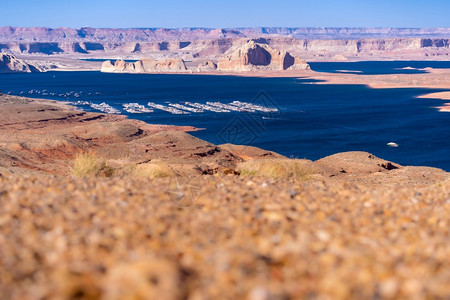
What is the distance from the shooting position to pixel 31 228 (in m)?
5.88

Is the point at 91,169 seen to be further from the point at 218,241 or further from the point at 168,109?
the point at 168,109

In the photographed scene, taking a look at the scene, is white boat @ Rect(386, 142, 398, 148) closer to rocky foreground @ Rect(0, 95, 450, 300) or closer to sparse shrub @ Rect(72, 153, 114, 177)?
sparse shrub @ Rect(72, 153, 114, 177)

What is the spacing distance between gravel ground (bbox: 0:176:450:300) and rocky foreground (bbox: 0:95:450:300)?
1 cm

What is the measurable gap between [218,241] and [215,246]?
0.76ft

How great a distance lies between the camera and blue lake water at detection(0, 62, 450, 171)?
55.5 metres

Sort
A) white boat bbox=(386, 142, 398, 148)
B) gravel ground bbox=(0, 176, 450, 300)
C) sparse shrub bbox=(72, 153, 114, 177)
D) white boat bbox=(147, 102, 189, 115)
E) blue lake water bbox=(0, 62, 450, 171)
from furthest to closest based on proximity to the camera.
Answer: white boat bbox=(147, 102, 189, 115)
white boat bbox=(386, 142, 398, 148)
blue lake water bbox=(0, 62, 450, 171)
sparse shrub bbox=(72, 153, 114, 177)
gravel ground bbox=(0, 176, 450, 300)

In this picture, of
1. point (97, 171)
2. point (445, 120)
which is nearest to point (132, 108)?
point (445, 120)

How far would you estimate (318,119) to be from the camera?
78188mm

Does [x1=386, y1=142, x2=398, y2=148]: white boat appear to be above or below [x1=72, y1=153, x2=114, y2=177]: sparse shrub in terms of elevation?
below

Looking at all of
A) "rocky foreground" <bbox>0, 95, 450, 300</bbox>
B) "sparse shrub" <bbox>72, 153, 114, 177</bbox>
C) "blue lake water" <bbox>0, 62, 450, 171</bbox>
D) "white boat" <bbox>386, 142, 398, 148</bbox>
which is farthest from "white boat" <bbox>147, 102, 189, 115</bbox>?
"rocky foreground" <bbox>0, 95, 450, 300</bbox>

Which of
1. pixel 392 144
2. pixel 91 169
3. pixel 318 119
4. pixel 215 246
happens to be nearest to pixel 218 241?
pixel 215 246

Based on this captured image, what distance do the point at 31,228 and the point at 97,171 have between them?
35.7ft

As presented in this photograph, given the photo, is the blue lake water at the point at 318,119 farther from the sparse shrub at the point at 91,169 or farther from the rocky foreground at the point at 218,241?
the rocky foreground at the point at 218,241

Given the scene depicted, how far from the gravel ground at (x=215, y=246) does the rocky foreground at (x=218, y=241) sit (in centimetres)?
1
